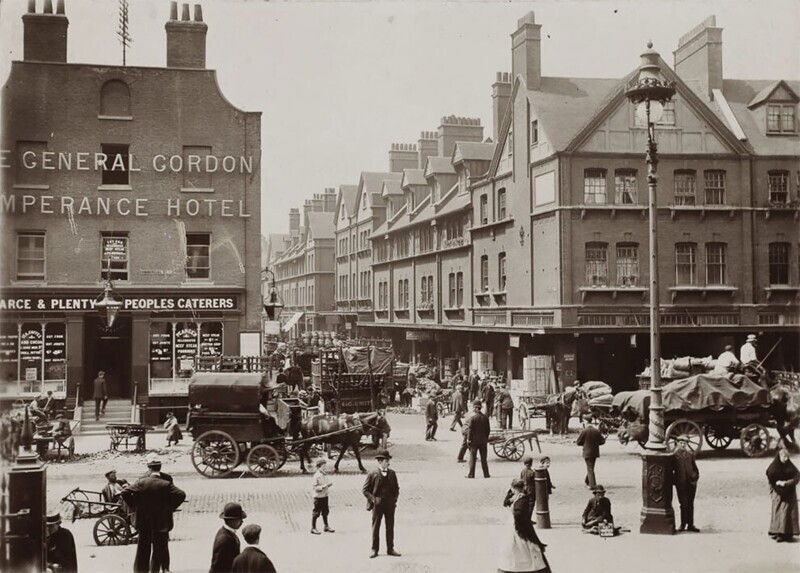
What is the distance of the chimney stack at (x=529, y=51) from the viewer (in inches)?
1307

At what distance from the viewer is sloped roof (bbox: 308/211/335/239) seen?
7238 centimetres

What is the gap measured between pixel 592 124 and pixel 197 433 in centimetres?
2133

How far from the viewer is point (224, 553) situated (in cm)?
861

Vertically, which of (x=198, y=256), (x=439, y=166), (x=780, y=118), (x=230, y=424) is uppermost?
(x=439, y=166)

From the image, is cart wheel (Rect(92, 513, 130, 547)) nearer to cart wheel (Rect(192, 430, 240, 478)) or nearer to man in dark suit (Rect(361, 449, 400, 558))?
man in dark suit (Rect(361, 449, 400, 558))

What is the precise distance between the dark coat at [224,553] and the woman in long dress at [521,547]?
11.5ft

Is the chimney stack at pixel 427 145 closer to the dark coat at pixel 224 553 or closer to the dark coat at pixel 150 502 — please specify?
the dark coat at pixel 150 502

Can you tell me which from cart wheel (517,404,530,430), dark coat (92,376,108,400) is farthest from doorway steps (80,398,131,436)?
cart wheel (517,404,530,430)

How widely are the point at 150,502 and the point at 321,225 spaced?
64.1 meters

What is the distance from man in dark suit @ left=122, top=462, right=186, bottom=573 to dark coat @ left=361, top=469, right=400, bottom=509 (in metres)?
2.99

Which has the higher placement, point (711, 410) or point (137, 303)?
point (137, 303)

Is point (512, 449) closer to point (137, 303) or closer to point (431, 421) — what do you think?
point (431, 421)

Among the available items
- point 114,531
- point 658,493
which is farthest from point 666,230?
point 114,531

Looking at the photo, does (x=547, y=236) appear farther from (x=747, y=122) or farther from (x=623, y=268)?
(x=747, y=122)
